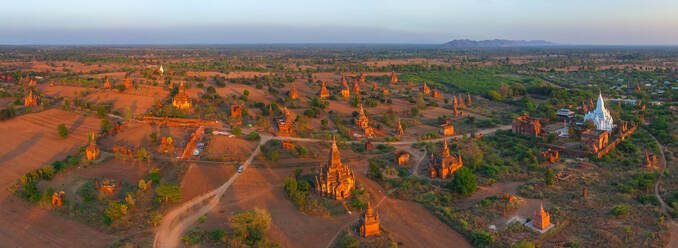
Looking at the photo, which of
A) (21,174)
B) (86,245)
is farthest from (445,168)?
(21,174)

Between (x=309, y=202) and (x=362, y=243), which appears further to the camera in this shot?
(x=309, y=202)

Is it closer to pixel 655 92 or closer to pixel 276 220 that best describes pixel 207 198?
pixel 276 220

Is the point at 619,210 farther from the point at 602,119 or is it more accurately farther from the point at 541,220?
the point at 602,119

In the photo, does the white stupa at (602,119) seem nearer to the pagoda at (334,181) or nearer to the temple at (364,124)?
the temple at (364,124)

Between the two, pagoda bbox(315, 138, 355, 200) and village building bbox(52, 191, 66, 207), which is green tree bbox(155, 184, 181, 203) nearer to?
village building bbox(52, 191, 66, 207)

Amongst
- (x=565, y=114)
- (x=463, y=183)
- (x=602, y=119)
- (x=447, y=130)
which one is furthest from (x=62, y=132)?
(x=565, y=114)

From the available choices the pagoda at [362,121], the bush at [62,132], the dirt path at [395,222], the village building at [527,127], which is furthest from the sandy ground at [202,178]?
the village building at [527,127]
